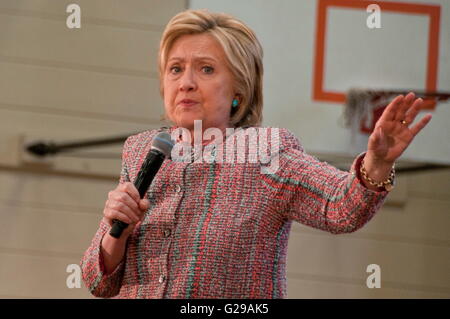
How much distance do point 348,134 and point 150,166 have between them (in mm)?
1854

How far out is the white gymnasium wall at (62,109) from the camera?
293cm

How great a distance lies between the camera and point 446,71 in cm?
314

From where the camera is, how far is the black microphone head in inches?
50.7

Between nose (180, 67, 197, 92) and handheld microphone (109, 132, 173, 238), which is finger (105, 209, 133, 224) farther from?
nose (180, 67, 197, 92)

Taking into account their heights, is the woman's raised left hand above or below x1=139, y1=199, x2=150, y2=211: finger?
above

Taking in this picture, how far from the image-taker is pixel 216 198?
1286 mm

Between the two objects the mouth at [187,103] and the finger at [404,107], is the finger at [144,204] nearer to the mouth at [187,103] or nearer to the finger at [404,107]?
the mouth at [187,103]

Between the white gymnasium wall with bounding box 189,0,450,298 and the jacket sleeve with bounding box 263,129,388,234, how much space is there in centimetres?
171

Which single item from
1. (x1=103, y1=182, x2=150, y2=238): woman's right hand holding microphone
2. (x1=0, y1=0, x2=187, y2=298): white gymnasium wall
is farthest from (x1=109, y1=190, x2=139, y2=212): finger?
(x1=0, y1=0, x2=187, y2=298): white gymnasium wall

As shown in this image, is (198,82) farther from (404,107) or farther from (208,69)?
(404,107)

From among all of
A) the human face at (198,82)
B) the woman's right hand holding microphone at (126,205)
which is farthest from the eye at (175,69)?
the woman's right hand holding microphone at (126,205)

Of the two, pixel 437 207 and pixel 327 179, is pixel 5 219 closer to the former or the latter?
pixel 437 207
